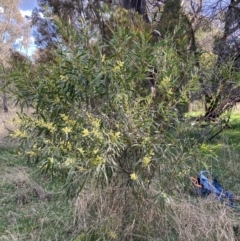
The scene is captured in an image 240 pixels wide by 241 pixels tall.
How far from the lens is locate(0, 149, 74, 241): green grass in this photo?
12.2ft

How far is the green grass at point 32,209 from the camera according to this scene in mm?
3709

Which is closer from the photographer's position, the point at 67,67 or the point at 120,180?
the point at 67,67

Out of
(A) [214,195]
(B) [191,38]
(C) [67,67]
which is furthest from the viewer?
(B) [191,38]

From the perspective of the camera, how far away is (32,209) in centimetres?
446

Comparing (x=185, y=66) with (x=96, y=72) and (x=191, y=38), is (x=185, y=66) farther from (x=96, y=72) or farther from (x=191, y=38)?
(x=191, y=38)

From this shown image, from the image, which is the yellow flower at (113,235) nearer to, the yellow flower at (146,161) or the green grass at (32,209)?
the green grass at (32,209)

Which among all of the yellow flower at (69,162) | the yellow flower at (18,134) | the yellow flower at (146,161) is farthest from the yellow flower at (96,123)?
the yellow flower at (18,134)

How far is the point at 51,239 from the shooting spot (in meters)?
3.59

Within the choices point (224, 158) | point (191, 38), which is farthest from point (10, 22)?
point (224, 158)

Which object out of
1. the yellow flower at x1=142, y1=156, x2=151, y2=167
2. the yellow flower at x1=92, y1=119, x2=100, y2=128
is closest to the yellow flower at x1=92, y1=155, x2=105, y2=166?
the yellow flower at x1=92, y1=119, x2=100, y2=128

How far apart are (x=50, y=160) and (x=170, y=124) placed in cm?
113

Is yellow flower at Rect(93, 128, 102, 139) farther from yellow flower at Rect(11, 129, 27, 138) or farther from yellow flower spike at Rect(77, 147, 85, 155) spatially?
yellow flower at Rect(11, 129, 27, 138)

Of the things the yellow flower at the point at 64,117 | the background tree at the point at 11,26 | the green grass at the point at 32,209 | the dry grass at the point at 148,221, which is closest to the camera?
the yellow flower at the point at 64,117

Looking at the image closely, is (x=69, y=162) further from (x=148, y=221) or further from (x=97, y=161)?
(x=148, y=221)
